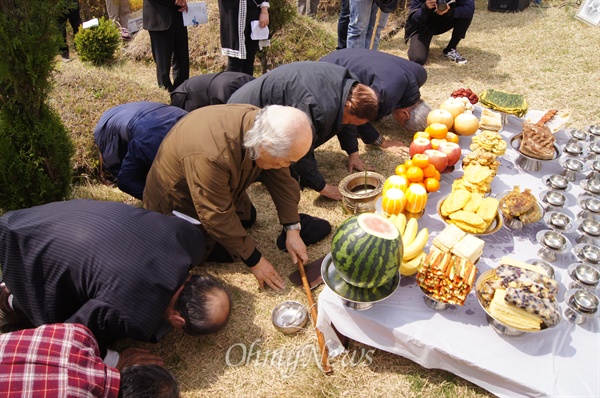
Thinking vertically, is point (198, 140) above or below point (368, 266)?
above

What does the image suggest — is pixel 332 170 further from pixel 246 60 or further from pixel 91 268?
pixel 91 268

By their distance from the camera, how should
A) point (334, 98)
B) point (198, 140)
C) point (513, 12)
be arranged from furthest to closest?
1. point (513, 12)
2. point (334, 98)
3. point (198, 140)

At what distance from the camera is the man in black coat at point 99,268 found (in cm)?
236

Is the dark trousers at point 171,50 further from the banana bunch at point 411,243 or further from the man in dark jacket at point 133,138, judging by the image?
the banana bunch at point 411,243

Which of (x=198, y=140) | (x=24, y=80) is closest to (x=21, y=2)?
(x=24, y=80)

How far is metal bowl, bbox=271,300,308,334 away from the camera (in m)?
2.99

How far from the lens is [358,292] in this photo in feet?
7.88

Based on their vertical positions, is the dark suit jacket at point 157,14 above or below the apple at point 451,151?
above

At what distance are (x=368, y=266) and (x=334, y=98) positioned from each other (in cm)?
177

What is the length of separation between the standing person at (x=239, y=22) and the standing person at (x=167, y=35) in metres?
0.55

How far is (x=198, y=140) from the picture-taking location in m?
2.80

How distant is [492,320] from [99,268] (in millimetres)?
2231

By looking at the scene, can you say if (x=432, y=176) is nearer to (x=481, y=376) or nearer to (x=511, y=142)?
(x=511, y=142)

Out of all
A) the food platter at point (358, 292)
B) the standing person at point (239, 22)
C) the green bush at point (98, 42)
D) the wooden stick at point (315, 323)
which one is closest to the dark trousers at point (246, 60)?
the standing person at point (239, 22)
